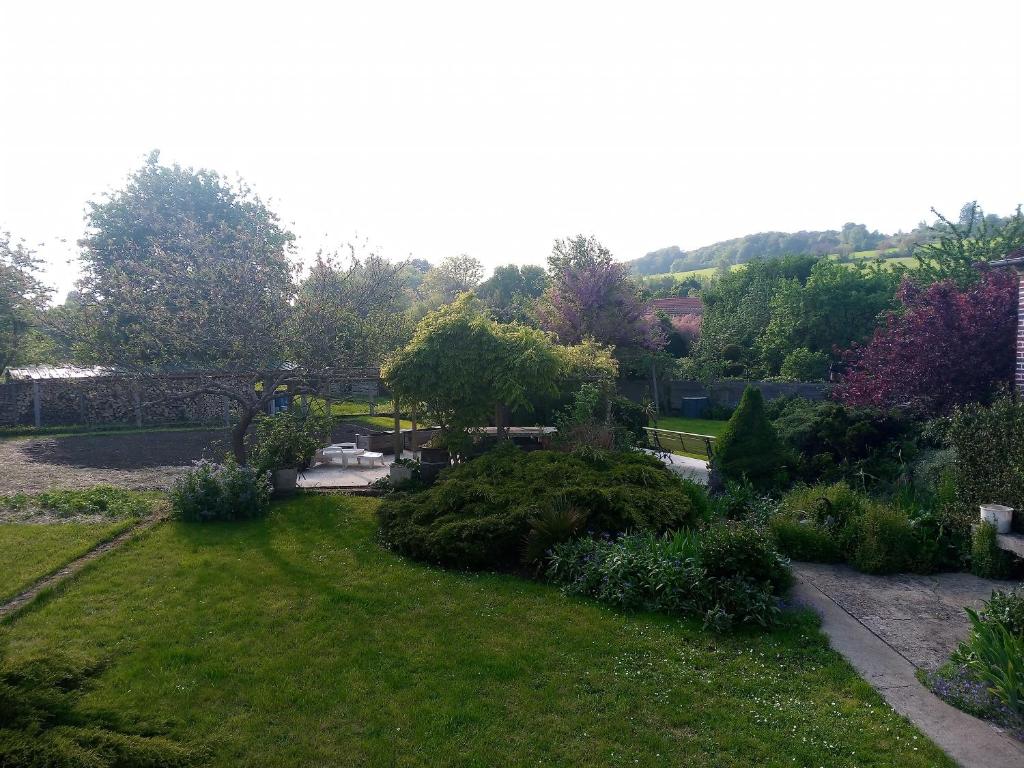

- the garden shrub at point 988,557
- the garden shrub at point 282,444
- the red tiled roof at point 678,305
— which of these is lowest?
the garden shrub at point 988,557

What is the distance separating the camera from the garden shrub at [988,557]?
269 inches

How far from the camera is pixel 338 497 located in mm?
10711

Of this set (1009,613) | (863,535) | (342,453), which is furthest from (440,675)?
(342,453)

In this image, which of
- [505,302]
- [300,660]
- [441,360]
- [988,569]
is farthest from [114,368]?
[505,302]

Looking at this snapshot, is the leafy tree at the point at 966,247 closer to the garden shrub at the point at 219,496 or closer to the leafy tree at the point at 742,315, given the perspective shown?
the leafy tree at the point at 742,315

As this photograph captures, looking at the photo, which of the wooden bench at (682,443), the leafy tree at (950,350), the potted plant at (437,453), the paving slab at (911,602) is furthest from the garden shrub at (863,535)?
the wooden bench at (682,443)

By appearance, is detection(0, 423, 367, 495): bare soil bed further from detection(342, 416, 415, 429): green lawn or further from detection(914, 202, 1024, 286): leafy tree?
detection(914, 202, 1024, 286): leafy tree

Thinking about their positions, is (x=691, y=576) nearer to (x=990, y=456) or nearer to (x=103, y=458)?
(x=990, y=456)

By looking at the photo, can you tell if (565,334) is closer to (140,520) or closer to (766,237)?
(140,520)

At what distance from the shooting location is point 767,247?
92.7 meters

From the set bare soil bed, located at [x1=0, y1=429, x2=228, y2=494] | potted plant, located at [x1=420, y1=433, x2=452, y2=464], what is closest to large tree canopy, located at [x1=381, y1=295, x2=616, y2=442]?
potted plant, located at [x1=420, y1=433, x2=452, y2=464]

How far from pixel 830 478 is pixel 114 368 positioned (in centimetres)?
1097

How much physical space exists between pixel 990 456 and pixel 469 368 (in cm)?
679

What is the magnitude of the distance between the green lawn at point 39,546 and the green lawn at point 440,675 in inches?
28.2
